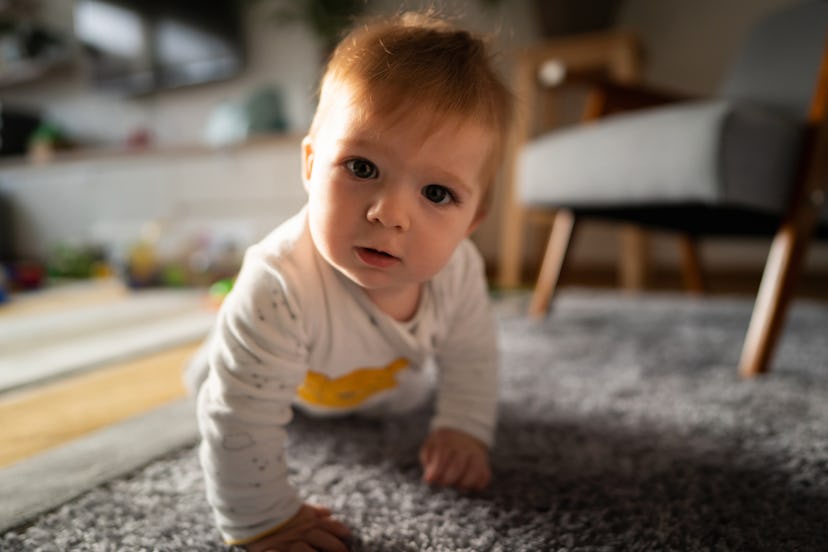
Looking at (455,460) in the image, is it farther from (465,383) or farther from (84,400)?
(84,400)

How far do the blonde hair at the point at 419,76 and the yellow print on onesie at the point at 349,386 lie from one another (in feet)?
0.77

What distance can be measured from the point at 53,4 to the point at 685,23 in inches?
138

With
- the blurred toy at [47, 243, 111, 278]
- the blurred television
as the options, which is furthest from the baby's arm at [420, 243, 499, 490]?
the blurred television

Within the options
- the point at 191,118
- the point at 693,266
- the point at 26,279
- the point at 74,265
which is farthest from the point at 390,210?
the point at 191,118

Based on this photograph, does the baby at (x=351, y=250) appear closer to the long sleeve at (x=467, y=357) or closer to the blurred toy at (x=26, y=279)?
the long sleeve at (x=467, y=357)

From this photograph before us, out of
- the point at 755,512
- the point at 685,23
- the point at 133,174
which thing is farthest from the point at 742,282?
the point at 133,174

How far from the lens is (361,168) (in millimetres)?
423

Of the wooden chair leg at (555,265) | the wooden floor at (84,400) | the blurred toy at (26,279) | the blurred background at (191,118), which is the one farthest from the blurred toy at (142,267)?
the wooden chair leg at (555,265)

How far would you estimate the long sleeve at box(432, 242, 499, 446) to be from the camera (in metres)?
0.57

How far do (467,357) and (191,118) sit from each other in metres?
2.86

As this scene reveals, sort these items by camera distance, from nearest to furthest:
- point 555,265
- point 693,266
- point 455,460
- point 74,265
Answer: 1. point 455,460
2. point 555,265
3. point 693,266
4. point 74,265

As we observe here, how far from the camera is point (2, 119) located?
312 cm

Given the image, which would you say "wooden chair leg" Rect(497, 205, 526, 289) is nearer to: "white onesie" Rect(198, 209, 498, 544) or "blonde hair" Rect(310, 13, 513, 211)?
"white onesie" Rect(198, 209, 498, 544)

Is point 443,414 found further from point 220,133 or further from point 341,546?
point 220,133
